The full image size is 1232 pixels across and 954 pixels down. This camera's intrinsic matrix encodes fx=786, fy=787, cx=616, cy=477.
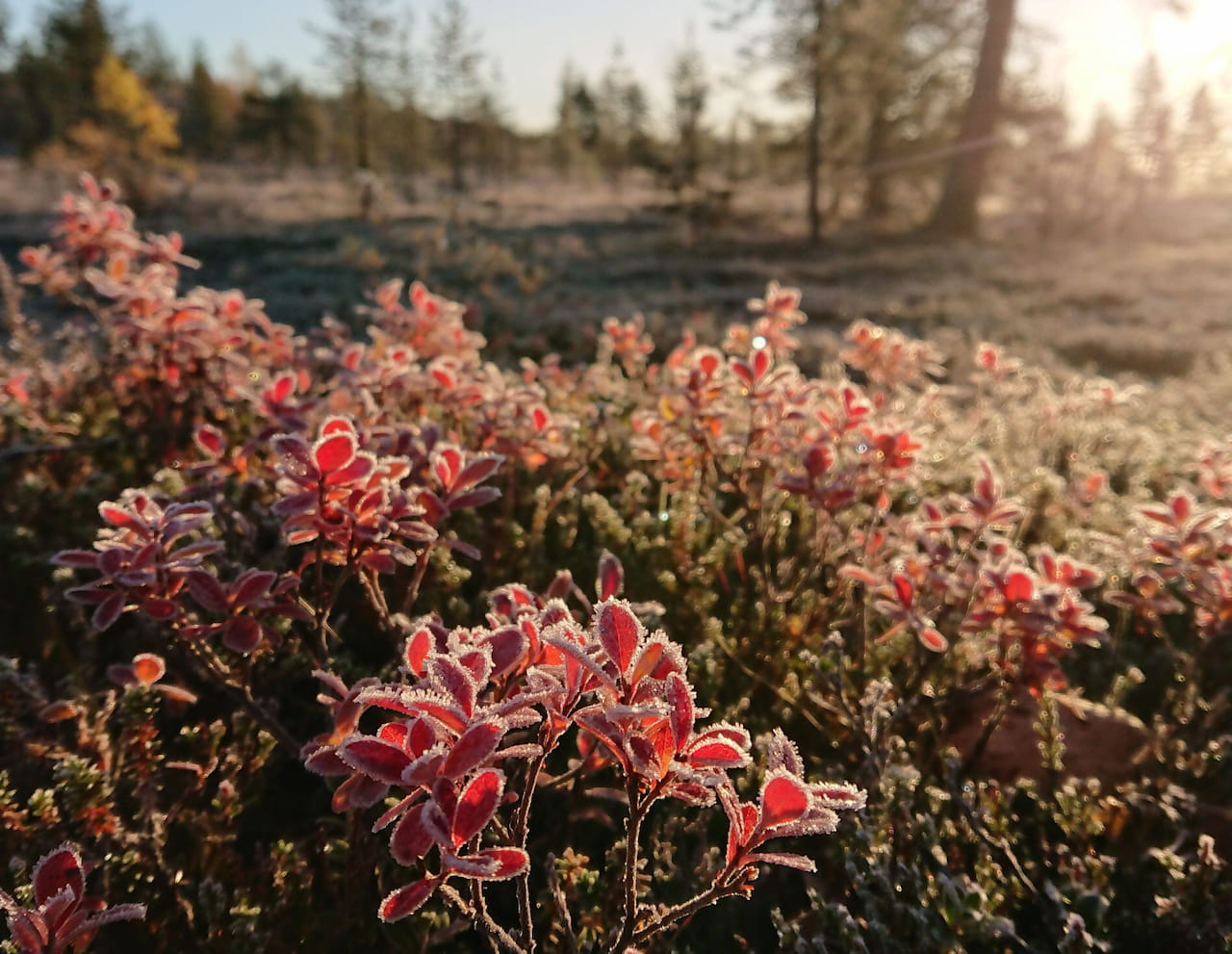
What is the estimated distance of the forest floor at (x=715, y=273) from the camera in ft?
31.5

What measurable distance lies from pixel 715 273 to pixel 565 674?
1461cm

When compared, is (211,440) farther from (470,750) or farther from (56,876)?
(470,750)

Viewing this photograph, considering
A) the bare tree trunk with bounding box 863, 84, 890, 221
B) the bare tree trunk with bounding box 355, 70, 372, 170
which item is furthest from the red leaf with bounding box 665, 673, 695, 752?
the bare tree trunk with bounding box 355, 70, 372, 170

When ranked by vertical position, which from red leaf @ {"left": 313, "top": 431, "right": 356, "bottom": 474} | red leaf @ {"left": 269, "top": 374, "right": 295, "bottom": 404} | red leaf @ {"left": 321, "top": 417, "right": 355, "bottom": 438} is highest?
red leaf @ {"left": 321, "top": 417, "right": 355, "bottom": 438}

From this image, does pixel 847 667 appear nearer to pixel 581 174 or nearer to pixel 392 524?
pixel 392 524

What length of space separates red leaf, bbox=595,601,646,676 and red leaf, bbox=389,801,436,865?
300 millimetres

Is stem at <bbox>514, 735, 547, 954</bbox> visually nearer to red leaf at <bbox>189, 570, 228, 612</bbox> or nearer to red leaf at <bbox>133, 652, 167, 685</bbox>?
red leaf at <bbox>189, 570, 228, 612</bbox>

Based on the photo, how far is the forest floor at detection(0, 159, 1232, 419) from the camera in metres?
9.61

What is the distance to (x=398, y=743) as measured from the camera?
107 centimetres

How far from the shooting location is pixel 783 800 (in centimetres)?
100

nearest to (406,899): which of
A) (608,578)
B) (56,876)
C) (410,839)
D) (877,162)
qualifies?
(410,839)

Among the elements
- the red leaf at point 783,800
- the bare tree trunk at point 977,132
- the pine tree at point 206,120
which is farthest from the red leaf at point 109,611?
the pine tree at point 206,120

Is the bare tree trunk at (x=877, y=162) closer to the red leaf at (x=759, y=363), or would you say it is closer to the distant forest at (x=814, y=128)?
the distant forest at (x=814, y=128)

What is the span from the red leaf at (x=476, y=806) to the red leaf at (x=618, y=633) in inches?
8.2
